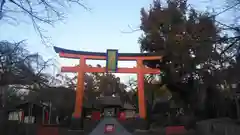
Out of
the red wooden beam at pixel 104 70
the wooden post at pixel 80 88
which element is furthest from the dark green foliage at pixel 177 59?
the wooden post at pixel 80 88

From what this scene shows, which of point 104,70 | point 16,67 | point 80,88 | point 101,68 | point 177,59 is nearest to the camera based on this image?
point 16,67

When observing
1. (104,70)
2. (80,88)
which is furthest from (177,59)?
(80,88)

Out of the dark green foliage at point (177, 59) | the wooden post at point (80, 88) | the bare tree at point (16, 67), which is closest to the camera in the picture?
the bare tree at point (16, 67)

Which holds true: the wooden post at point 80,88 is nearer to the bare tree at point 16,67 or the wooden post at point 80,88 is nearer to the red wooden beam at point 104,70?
the red wooden beam at point 104,70

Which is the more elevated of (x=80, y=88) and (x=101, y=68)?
(x=101, y=68)

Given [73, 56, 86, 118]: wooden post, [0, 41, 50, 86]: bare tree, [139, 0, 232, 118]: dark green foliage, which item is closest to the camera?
[0, 41, 50, 86]: bare tree

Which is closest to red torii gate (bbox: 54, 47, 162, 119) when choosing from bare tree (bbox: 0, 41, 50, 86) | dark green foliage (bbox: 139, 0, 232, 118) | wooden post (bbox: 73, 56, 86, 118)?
wooden post (bbox: 73, 56, 86, 118)

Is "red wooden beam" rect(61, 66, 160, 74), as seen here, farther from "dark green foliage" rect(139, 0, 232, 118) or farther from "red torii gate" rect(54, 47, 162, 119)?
"dark green foliage" rect(139, 0, 232, 118)

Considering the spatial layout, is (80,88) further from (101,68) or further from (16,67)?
(16,67)

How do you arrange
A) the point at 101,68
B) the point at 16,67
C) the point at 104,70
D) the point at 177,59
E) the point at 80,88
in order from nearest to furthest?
the point at 16,67, the point at 177,59, the point at 80,88, the point at 101,68, the point at 104,70

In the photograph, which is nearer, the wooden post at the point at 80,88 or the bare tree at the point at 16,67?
the bare tree at the point at 16,67

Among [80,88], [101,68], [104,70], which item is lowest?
[80,88]

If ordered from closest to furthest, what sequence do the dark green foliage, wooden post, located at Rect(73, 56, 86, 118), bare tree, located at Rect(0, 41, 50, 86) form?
bare tree, located at Rect(0, 41, 50, 86) → the dark green foliage → wooden post, located at Rect(73, 56, 86, 118)

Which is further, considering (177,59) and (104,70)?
(104,70)
